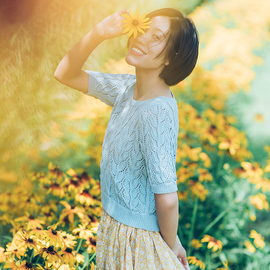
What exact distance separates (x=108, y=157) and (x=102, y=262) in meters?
0.30

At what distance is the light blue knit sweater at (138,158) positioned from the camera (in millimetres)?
916

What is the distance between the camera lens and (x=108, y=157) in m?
1.03

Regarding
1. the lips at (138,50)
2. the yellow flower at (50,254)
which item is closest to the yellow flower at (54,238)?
the yellow flower at (50,254)

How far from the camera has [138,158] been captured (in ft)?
3.19

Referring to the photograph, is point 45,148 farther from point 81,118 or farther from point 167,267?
point 167,267

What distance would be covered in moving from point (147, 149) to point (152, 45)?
0.26 meters

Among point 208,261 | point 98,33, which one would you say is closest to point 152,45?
point 98,33

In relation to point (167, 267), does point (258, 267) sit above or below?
below

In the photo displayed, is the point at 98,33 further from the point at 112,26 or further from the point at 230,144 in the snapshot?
the point at 230,144

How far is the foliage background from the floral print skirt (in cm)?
88

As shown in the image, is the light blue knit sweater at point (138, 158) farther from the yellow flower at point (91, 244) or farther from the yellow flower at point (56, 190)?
the yellow flower at point (56, 190)

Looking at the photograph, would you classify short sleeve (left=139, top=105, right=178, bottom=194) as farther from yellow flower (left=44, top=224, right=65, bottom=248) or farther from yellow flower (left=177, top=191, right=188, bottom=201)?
yellow flower (left=177, top=191, right=188, bottom=201)

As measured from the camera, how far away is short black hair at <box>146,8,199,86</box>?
3.17 feet

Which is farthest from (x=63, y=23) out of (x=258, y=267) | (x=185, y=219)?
(x=258, y=267)
